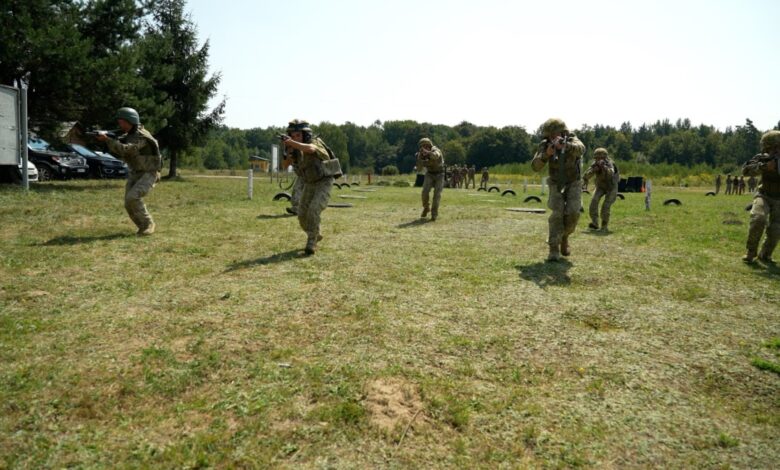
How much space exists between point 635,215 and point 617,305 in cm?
1156

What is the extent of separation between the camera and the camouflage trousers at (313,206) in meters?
8.13

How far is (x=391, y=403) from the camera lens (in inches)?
130

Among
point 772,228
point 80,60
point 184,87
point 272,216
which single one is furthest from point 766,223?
point 184,87

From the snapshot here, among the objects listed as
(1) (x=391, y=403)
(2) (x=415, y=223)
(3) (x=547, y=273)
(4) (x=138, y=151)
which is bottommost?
(1) (x=391, y=403)

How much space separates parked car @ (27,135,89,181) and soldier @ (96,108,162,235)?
55.1ft

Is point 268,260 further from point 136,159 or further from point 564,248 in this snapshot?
point 564,248

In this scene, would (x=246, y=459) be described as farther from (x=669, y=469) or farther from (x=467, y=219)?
(x=467, y=219)

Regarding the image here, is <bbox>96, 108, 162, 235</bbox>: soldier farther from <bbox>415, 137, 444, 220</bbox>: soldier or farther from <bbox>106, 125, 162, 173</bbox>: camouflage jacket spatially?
<bbox>415, 137, 444, 220</bbox>: soldier

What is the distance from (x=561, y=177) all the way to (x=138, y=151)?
751 centimetres

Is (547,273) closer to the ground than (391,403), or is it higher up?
higher up

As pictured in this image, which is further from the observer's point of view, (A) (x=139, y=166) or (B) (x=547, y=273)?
(A) (x=139, y=166)

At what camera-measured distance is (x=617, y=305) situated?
568cm

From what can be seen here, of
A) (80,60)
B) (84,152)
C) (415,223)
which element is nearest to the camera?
(415,223)

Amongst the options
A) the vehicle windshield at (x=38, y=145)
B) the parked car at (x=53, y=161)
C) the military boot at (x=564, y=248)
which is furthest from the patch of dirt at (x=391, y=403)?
the vehicle windshield at (x=38, y=145)
